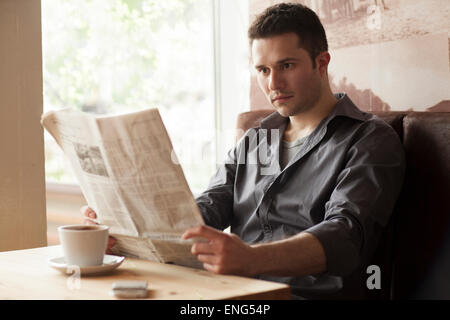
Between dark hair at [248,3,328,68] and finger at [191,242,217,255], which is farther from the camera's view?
dark hair at [248,3,328,68]

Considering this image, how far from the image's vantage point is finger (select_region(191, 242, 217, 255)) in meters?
0.96

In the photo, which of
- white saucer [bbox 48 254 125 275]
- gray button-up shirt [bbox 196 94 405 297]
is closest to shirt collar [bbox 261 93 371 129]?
gray button-up shirt [bbox 196 94 405 297]

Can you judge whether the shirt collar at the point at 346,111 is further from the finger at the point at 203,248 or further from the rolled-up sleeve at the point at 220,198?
the finger at the point at 203,248

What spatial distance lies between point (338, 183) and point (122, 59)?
8.70 feet

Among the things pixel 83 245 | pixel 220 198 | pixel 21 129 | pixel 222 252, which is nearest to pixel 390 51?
pixel 220 198

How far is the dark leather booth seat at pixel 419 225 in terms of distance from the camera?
1.27 meters

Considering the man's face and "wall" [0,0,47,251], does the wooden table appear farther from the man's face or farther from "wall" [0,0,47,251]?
"wall" [0,0,47,251]

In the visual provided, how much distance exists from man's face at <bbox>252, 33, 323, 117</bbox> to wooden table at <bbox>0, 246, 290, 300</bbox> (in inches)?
24.0

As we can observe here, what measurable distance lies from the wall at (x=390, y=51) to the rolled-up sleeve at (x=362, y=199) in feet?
0.85

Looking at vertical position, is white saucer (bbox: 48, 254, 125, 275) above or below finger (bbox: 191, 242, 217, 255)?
below

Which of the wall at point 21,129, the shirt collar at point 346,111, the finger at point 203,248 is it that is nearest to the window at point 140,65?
the wall at point 21,129

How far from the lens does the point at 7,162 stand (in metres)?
1.94
